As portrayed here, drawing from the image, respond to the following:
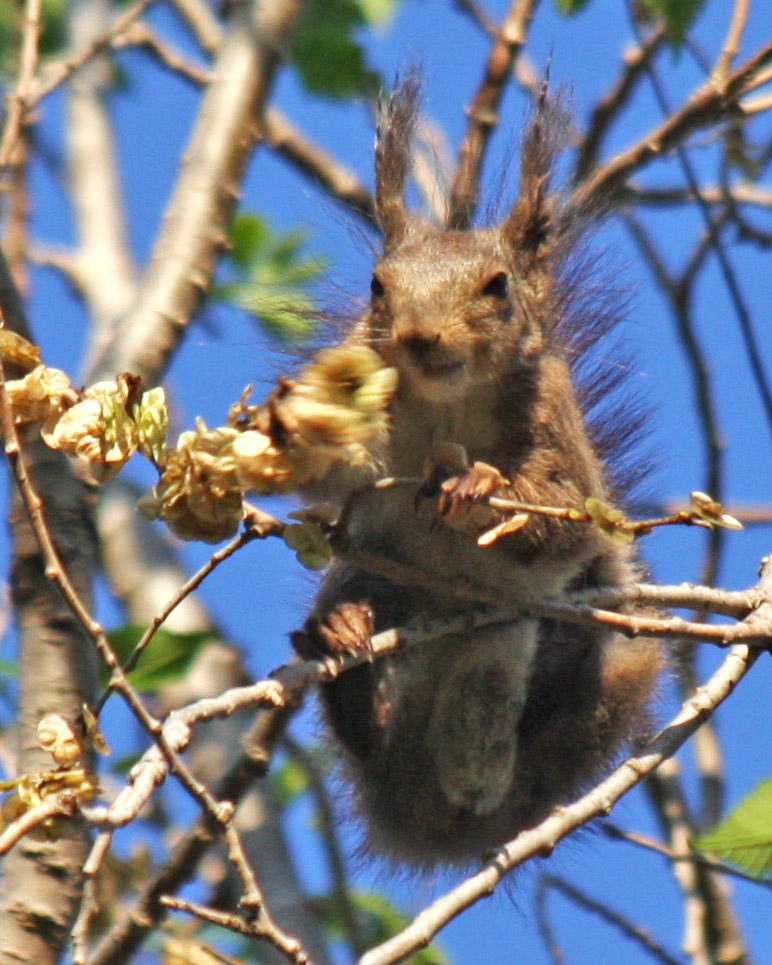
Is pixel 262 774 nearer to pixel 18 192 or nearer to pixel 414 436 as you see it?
pixel 414 436

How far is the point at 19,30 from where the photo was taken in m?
4.41

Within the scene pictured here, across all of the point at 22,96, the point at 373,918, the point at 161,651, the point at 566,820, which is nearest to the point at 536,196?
the point at 22,96

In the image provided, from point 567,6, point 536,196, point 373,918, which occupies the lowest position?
point 373,918

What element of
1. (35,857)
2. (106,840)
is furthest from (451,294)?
(106,840)

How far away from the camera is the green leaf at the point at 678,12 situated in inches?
114

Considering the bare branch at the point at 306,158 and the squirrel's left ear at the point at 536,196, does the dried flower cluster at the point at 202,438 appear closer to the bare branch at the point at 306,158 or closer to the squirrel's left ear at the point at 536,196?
the squirrel's left ear at the point at 536,196

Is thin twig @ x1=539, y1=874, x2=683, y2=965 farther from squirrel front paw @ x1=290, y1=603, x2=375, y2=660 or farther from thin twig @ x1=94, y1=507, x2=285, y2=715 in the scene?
thin twig @ x1=94, y1=507, x2=285, y2=715

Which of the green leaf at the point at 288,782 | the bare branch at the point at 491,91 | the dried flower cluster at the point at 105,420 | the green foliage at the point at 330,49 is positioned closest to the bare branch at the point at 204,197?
the green foliage at the point at 330,49

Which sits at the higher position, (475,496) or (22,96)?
(22,96)

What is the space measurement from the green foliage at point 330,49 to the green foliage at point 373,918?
7.48 feet

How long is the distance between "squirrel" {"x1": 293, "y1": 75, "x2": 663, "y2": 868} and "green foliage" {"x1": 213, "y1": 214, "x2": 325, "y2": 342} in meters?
0.26

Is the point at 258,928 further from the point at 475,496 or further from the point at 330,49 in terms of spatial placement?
the point at 330,49

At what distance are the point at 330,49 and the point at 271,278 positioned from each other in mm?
978

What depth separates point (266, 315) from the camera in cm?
325
